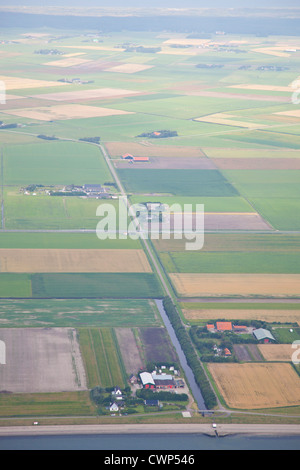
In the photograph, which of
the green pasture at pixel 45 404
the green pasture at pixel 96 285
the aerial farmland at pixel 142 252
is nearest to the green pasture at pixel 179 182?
the aerial farmland at pixel 142 252

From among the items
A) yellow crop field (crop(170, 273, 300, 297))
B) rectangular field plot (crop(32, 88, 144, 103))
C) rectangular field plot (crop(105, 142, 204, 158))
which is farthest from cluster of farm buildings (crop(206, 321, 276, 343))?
rectangular field plot (crop(32, 88, 144, 103))

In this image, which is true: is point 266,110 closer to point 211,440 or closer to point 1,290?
point 1,290

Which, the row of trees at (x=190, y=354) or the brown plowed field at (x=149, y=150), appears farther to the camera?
the brown plowed field at (x=149, y=150)

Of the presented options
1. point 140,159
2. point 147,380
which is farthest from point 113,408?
point 140,159

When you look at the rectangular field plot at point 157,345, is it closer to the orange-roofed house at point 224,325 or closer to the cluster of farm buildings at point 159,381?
the cluster of farm buildings at point 159,381

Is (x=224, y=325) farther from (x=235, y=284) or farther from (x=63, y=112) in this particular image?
(x=63, y=112)

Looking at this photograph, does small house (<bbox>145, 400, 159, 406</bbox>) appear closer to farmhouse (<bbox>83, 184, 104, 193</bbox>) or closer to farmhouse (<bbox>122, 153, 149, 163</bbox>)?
farmhouse (<bbox>83, 184, 104, 193</bbox>)

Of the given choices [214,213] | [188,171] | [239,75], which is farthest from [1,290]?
[239,75]
